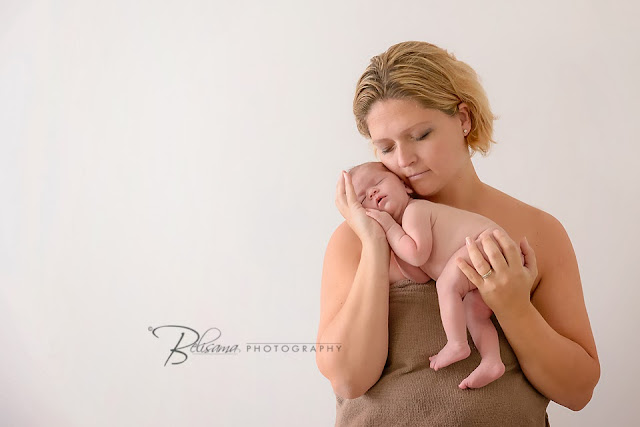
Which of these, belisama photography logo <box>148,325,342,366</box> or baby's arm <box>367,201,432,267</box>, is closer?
baby's arm <box>367,201,432,267</box>

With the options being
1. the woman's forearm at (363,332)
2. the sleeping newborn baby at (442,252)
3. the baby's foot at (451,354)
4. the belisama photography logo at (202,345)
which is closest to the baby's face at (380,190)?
the sleeping newborn baby at (442,252)

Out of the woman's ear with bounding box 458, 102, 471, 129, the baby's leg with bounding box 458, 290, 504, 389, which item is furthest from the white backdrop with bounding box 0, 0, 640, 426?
the baby's leg with bounding box 458, 290, 504, 389

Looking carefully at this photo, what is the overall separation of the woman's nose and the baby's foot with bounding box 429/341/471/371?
0.44 metres

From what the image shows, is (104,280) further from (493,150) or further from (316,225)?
(493,150)

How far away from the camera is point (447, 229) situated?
1766mm

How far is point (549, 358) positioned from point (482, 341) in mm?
190

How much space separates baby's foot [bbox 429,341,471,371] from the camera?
1.67 m

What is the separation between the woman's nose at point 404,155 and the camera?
→ 1.83 meters

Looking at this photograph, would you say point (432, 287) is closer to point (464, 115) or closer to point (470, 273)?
point (470, 273)

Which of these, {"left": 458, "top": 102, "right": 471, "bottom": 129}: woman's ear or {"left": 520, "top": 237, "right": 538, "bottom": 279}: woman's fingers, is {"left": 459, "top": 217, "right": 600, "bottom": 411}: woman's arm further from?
{"left": 458, "top": 102, "right": 471, "bottom": 129}: woman's ear

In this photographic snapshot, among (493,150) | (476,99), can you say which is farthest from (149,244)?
(476,99)

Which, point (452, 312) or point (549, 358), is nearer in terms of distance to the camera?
point (452, 312)

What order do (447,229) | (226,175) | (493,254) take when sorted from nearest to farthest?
(493,254) < (447,229) < (226,175)

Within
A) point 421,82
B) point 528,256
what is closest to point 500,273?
point 528,256
